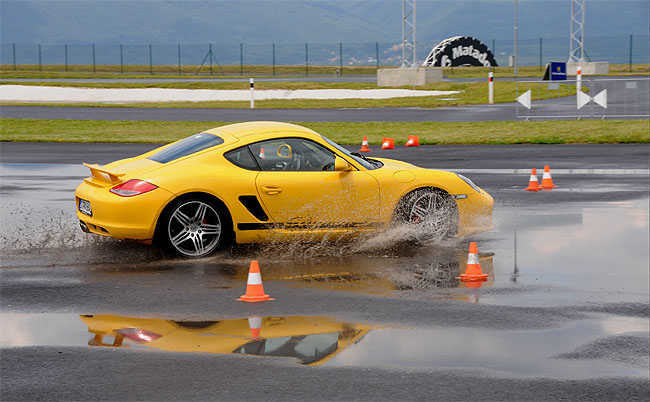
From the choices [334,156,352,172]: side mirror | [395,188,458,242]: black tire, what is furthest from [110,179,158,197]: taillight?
[395,188,458,242]: black tire

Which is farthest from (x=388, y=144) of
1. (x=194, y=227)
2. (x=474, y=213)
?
(x=194, y=227)

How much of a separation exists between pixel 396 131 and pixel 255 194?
17788 mm

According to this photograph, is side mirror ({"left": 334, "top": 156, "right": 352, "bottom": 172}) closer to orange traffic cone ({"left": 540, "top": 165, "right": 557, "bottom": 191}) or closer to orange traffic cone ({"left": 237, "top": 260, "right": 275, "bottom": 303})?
orange traffic cone ({"left": 237, "top": 260, "right": 275, "bottom": 303})

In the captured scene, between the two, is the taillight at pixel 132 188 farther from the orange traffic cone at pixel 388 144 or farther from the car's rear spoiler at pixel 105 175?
the orange traffic cone at pixel 388 144

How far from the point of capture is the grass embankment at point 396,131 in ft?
80.5

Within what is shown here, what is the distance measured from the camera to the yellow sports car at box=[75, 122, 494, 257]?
9891mm

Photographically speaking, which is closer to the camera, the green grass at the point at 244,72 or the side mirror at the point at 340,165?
the side mirror at the point at 340,165

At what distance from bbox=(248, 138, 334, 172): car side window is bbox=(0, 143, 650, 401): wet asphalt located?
866 millimetres

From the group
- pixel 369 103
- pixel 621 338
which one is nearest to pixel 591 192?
pixel 621 338

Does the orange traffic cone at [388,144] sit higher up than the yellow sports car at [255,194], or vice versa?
the orange traffic cone at [388,144]

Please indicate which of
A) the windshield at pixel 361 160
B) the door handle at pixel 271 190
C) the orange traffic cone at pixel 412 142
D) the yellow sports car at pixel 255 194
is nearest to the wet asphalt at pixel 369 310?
the yellow sports car at pixel 255 194

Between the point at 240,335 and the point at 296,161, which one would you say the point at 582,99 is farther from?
the point at 240,335

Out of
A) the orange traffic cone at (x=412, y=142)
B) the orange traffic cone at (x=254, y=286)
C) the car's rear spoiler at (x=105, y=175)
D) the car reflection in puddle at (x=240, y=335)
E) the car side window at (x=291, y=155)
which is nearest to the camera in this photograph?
the car reflection in puddle at (x=240, y=335)

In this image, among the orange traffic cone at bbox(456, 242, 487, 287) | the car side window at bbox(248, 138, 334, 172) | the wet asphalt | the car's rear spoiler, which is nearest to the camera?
the wet asphalt
